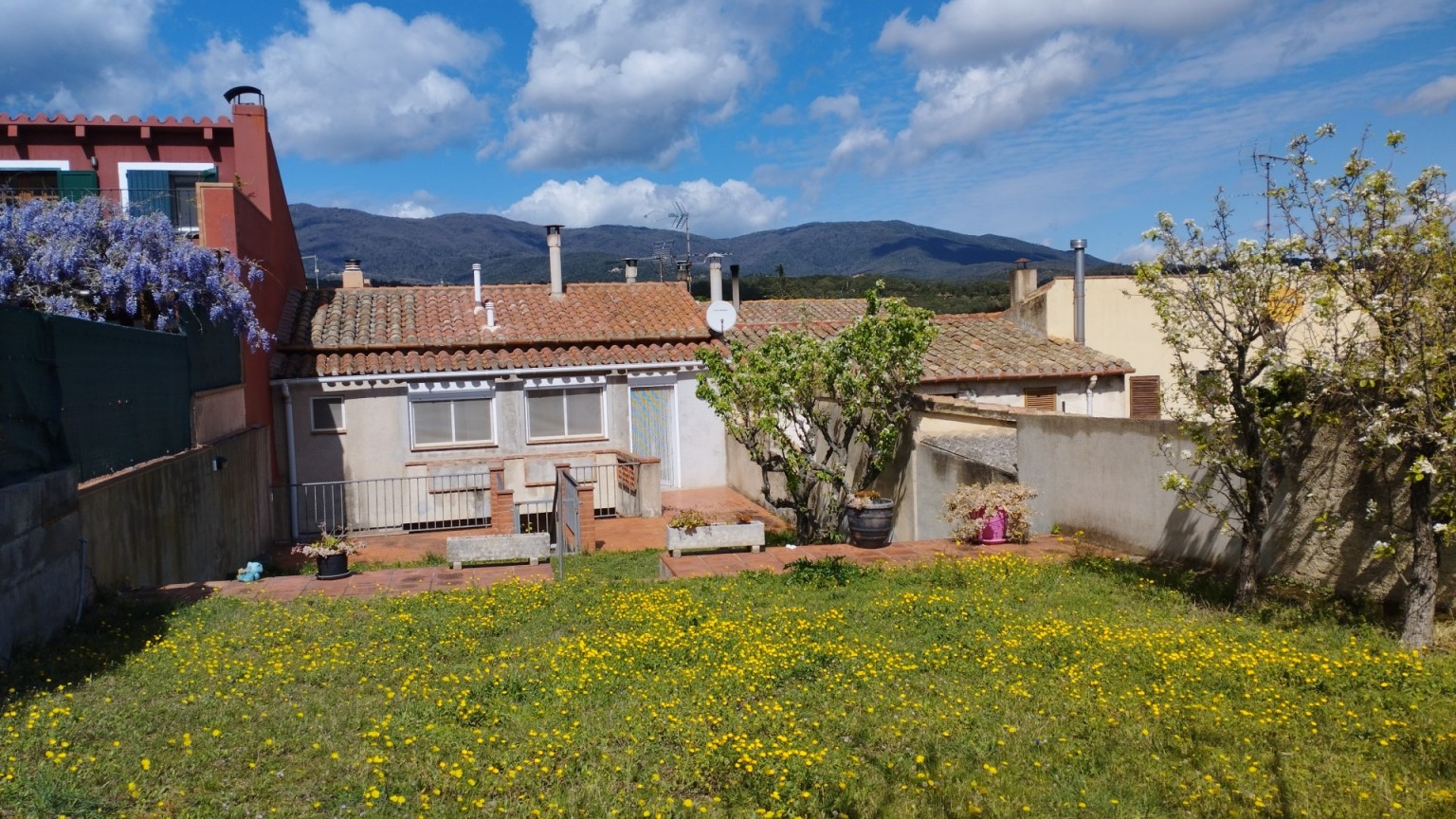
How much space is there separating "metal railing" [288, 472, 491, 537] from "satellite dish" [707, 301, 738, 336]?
615 centimetres

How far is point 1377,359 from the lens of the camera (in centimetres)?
721

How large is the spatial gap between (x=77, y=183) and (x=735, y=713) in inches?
714

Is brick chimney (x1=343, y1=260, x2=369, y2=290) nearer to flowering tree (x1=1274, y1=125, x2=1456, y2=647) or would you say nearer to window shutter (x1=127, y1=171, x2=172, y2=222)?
window shutter (x1=127, y1=171, x2=172, y2=222)

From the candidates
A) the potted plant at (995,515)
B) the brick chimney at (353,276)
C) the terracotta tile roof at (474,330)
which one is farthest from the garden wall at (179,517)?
the brick chimney at (353,276)

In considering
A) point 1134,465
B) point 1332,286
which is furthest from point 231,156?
point 1332,286

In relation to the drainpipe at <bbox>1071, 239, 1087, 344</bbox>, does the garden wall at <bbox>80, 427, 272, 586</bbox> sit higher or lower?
lower

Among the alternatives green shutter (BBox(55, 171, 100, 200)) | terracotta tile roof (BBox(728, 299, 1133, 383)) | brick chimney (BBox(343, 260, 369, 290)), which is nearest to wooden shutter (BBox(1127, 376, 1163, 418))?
terracotta tile roof (BBox(728, 299, 1133, 383))

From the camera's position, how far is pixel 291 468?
1878 centimetres

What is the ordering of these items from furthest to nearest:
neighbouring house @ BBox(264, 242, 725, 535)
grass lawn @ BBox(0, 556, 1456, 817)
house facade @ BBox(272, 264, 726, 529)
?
house facade @ BBox(272, 264, 726, 529)
neighbouring house @ BBox(264, 242, 725, 535)
grass lawn @ BBox(0, 556, 1456, 817)

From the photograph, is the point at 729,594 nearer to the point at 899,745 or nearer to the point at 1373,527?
the point at 899,745

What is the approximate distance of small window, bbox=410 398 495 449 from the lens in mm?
19688

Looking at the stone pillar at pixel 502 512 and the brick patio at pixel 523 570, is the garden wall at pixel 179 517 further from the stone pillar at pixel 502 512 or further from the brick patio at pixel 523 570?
the stone pillar at pixel 502 512

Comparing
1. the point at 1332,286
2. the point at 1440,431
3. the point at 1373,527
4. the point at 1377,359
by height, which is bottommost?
the point at 1373,527

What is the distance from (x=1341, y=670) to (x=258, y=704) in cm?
726
